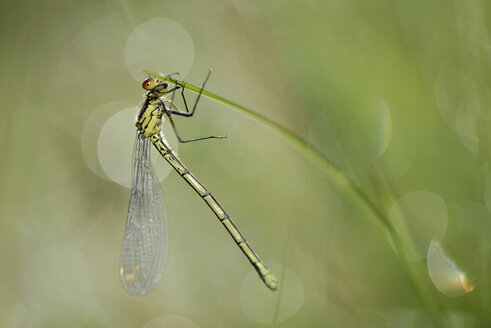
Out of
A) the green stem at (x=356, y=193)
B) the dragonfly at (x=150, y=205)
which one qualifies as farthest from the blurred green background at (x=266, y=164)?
the dragonfly at (x=150, y=205)

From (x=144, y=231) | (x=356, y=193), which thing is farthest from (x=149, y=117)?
(x=356, y=193)

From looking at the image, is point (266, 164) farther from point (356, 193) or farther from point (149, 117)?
point (356, 193)

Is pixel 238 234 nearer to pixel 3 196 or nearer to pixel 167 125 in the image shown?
pixel 167 125

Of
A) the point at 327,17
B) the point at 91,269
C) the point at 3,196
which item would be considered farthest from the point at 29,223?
the point at 327,17

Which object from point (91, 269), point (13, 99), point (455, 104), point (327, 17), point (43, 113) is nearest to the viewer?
point (455, 104)

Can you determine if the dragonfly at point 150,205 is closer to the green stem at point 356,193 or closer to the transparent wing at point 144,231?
the transparent wing at point 144,231

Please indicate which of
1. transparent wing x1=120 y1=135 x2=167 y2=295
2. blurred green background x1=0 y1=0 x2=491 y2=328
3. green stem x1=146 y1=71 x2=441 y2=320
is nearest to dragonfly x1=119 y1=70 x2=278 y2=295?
transparent wing x1=120 y1=135 x2=167 y2=295
